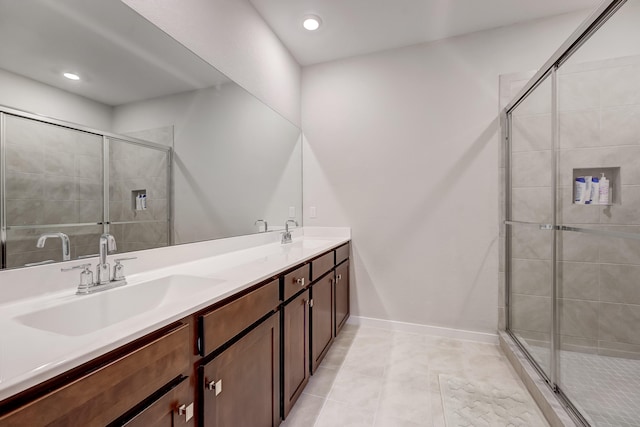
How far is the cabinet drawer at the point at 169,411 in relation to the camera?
0.65 m

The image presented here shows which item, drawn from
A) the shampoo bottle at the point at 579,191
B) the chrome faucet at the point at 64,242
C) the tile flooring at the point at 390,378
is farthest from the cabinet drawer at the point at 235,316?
the shampoo bottle at the point at 579,191

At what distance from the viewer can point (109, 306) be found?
0.94m

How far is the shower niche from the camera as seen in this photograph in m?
1.50

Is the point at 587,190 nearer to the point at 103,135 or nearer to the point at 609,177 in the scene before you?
the point at 609,177

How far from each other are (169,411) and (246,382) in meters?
0.36

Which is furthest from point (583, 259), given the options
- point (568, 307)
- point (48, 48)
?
point (48, 48)

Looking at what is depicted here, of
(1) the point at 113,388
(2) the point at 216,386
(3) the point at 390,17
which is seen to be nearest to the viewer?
(1) the point at 113,388

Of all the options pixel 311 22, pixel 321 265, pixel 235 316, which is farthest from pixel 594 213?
pixel 311 22

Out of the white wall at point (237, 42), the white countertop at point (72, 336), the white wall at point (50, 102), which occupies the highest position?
the white wall at point (237, 42)

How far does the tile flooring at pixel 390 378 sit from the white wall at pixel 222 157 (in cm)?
114

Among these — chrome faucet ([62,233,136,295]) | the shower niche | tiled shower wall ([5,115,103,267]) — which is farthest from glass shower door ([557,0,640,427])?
tiled shower wall ([5,115,103,267])

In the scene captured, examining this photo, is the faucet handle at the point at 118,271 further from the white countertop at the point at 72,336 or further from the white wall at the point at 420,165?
the white wall at the point at 420,165

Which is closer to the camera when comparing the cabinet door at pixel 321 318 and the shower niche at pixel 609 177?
the shower niche at pixel 609 177

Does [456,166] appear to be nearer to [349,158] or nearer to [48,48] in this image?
Answer: [349,158]
